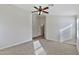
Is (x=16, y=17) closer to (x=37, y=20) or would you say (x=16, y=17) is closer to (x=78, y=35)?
(x=37, y=20)

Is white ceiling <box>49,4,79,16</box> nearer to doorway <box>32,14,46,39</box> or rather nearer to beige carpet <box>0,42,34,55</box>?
doorway <box>32,14,46,39</box>

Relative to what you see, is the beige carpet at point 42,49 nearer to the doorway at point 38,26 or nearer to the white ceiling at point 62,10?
the doorway at point 38,26

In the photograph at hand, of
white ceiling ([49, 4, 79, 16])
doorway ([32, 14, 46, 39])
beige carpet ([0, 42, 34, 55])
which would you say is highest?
white ceiling ([49, 4, 79, 16])

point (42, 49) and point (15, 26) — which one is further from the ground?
point (15, 26)

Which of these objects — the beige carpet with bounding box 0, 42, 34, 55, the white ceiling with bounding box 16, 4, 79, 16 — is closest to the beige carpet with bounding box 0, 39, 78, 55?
the beige carpet with bounding box 0, 42, 34, 55

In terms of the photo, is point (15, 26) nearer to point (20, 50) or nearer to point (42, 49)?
point (20, 50)

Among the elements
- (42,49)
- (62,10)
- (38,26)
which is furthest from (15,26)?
(62,10)

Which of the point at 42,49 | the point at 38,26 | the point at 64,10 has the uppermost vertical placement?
the point at 64,10

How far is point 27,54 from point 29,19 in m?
0.47

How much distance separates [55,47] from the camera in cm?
133

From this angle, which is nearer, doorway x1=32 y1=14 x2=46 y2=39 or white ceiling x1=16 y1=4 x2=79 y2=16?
white ceiling x1=16 y1=4 x2=79 y2=16

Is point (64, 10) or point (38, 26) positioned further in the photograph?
point (38, 26)

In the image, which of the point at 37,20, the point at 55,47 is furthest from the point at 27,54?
the point at 37,20

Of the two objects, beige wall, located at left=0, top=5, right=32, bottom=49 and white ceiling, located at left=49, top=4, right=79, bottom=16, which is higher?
white ceiling, located at left=49, top=4, right=79, bottom=16
